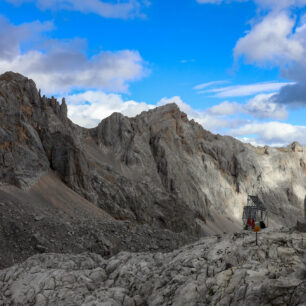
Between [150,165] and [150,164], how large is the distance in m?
0.25

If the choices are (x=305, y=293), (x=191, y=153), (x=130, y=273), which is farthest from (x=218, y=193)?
(x=305, y=293)

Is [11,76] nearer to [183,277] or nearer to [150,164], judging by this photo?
[150,164]

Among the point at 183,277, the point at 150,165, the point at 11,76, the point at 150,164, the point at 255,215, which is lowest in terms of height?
the point at 183,277

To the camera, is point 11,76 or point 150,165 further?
point 150,165

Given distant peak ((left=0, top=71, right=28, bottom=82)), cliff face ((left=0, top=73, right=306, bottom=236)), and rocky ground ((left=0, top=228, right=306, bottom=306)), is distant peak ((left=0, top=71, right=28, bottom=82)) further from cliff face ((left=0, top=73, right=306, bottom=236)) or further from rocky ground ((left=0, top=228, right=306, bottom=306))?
rocky ground ((left=0, top=228, right=306, bottom=306))

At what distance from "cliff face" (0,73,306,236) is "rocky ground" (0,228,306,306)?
22.3 m

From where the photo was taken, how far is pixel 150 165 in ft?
210

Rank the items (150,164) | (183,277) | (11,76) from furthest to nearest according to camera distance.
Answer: (150,164) < (11,76) < (183,277)

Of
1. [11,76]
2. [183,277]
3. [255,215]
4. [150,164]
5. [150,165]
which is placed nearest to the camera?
[183,277]

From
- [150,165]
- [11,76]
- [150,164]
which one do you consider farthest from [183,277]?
[150,164]

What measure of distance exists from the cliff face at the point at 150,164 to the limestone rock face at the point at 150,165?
5.1 inches

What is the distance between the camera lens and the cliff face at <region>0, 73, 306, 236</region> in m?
43.3

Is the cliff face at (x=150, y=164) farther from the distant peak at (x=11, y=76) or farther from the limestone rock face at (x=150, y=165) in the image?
the distant peak at (x=11, y=76)

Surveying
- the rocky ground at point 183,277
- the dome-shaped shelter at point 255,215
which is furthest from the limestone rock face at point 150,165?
the dome-shaped shelter at point 255,215
